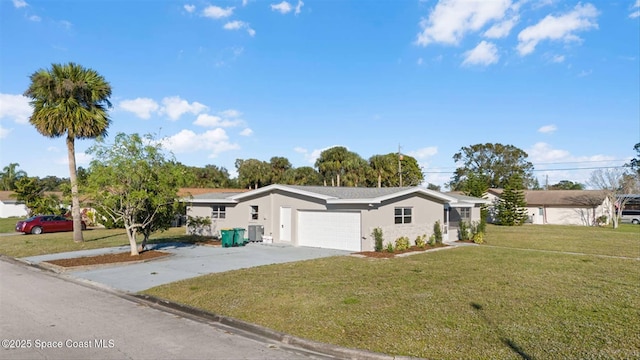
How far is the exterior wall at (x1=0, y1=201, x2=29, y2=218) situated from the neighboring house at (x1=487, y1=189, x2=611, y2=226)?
61.8 metres

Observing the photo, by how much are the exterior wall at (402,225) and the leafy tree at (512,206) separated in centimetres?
2215

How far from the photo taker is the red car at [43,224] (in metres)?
28.2

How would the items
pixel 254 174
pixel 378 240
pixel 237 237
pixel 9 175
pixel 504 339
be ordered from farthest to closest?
pixel 9 175 < pixel 254 174 < pixel 237 237 < pixel 378 240 < pixel 504 339

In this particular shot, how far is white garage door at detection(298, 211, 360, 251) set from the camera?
18.5 metres

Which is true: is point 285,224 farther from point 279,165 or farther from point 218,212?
point 279,165

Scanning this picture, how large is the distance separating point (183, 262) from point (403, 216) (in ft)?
34.2

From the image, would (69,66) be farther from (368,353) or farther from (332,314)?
(368,353)

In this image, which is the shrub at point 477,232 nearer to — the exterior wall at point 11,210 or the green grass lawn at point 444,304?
the green grass lawn at point 444,304

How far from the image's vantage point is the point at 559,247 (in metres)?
20.4

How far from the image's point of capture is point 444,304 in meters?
8.79

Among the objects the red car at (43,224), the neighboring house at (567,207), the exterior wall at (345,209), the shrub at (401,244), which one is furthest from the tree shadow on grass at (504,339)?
the neighboring house at (567,207)

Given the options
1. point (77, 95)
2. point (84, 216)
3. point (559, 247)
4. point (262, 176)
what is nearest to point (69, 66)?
point (77, 95)

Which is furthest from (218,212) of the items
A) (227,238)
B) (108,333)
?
(108,333)

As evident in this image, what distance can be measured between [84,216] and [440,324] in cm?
3678
